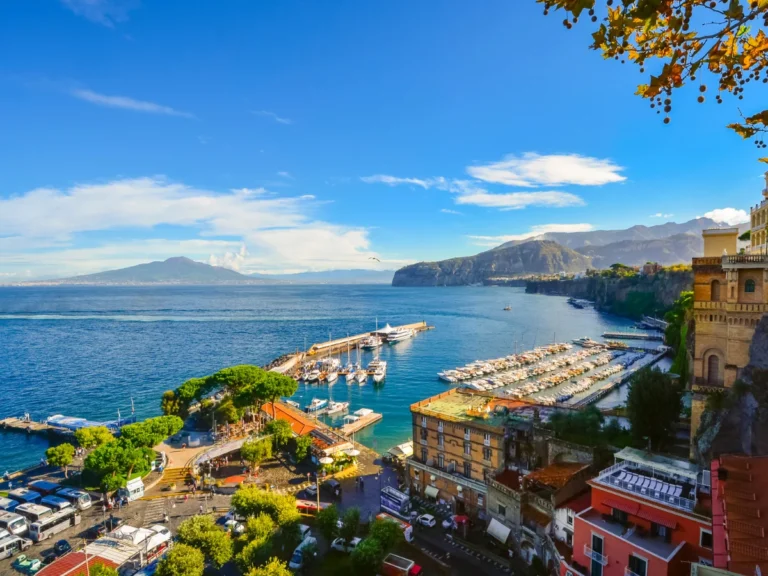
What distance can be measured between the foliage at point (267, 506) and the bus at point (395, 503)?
7.39m

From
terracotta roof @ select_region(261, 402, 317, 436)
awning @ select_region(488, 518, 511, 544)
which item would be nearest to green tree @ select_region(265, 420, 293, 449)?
terracotta roof @ select_region(261, 402, 317, 436)

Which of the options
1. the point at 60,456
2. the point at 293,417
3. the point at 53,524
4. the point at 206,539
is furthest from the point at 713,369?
the point at 60,456

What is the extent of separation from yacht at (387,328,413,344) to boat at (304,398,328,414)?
150 ft

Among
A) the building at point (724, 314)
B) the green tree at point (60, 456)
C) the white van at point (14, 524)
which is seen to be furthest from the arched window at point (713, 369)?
the green tree at point (60, 456)

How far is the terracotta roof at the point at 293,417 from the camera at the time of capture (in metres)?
45.2

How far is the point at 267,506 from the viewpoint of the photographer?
84.4 feet

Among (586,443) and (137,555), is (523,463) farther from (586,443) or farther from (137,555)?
(137,555)

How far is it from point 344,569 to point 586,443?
16215 millimetres

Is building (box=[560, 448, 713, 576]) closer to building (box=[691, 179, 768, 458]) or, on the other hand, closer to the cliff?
building (box=[691, 179, 768, 458])

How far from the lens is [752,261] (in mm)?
A: 24172

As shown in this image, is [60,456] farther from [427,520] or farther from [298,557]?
[427,520]

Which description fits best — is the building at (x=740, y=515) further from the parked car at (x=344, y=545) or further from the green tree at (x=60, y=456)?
the green tree at (x=60, y=456)

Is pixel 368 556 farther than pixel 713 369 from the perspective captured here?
No

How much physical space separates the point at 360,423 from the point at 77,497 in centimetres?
2627
